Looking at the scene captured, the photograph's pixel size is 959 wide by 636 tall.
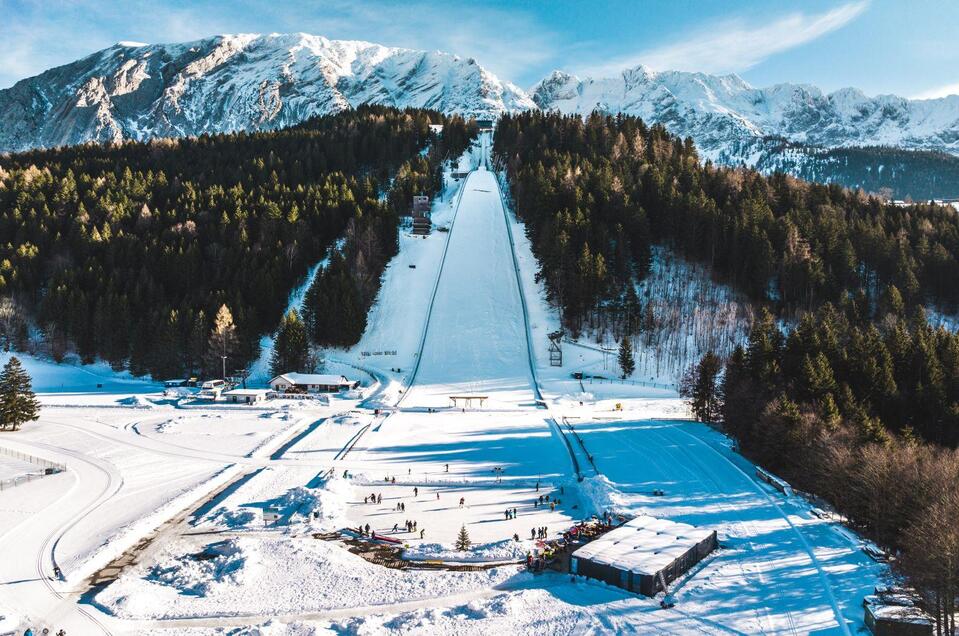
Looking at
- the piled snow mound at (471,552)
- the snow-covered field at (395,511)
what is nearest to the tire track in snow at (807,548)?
the snow-covered field at (395,511)

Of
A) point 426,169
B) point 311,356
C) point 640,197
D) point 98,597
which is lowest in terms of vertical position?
point 98,597

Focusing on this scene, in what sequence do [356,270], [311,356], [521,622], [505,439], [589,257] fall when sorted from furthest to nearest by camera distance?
[356,270] → [589,257] → [311,356] → [505,439] → [521,622]

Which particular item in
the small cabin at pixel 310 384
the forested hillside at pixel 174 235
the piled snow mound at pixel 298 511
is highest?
the forested hillside at pixel 174 235

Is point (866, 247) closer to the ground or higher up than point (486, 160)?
closer to the ground

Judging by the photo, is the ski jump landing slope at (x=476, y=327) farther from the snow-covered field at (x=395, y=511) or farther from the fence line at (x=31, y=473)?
the fence line at (x=31, y=473)

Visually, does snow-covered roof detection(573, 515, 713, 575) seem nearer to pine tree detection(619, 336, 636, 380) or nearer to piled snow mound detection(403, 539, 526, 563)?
piled snow mound detection(403, 539, 526, 563)

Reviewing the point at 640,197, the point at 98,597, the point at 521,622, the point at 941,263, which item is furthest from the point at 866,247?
the point at 98,597

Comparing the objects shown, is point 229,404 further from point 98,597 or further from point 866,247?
point 866,247
